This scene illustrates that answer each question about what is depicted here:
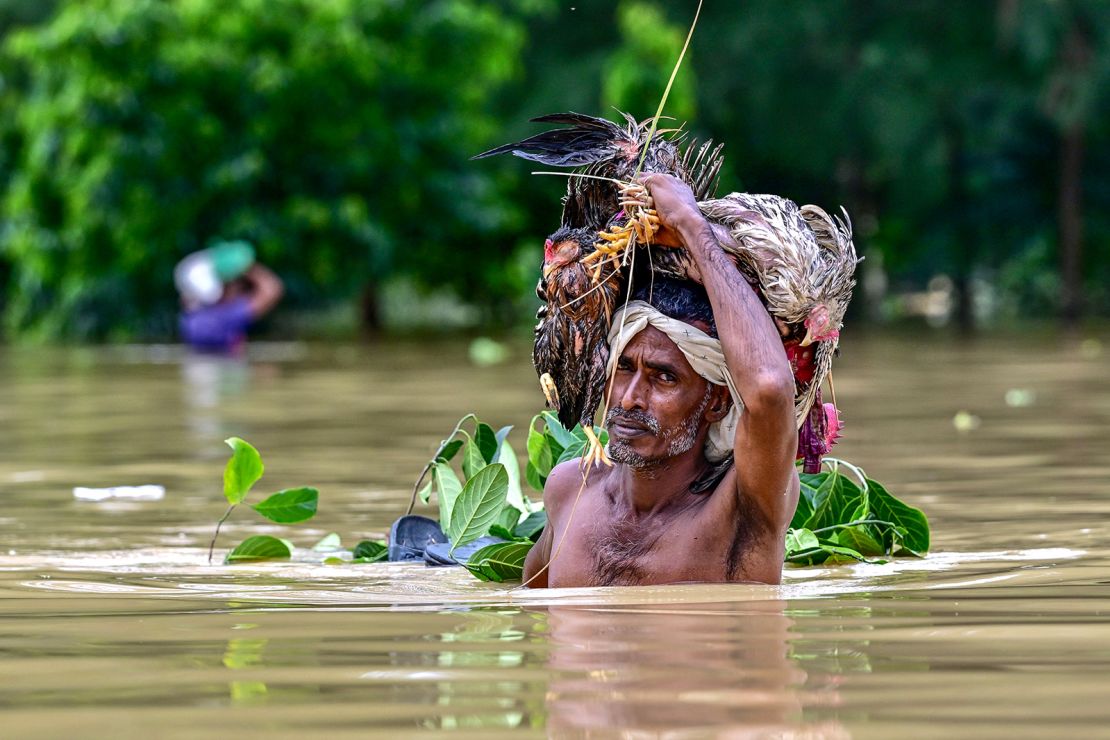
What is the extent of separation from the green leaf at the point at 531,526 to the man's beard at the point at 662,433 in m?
1.44

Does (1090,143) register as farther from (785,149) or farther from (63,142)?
(63,142)

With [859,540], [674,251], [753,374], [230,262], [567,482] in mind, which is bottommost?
[230,262]

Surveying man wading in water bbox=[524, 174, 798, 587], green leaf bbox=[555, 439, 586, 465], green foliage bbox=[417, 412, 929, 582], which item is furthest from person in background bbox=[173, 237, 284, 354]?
man wading in water bbox=[524, 174, 798, 587]

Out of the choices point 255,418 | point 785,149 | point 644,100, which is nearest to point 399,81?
point 644,100

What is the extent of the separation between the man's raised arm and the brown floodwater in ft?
0.92

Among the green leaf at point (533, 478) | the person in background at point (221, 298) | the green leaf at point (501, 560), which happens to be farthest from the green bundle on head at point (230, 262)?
the green leaf at point (501, 560)

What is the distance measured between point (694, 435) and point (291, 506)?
2.04 meters

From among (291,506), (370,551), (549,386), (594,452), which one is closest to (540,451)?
(370,551)

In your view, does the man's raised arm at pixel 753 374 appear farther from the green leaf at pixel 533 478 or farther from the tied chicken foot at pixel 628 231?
the green leaf at pixel 533 478

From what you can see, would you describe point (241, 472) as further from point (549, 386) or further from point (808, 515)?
point (808, 515)

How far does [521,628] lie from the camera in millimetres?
4273

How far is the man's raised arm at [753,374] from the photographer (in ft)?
14.0

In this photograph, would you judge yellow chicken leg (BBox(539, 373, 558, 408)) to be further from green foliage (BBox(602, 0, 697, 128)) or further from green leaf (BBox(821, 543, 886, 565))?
green foliage (BBox(602, 0, 697, 128))

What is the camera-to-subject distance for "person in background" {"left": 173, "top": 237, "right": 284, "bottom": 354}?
2355cm
